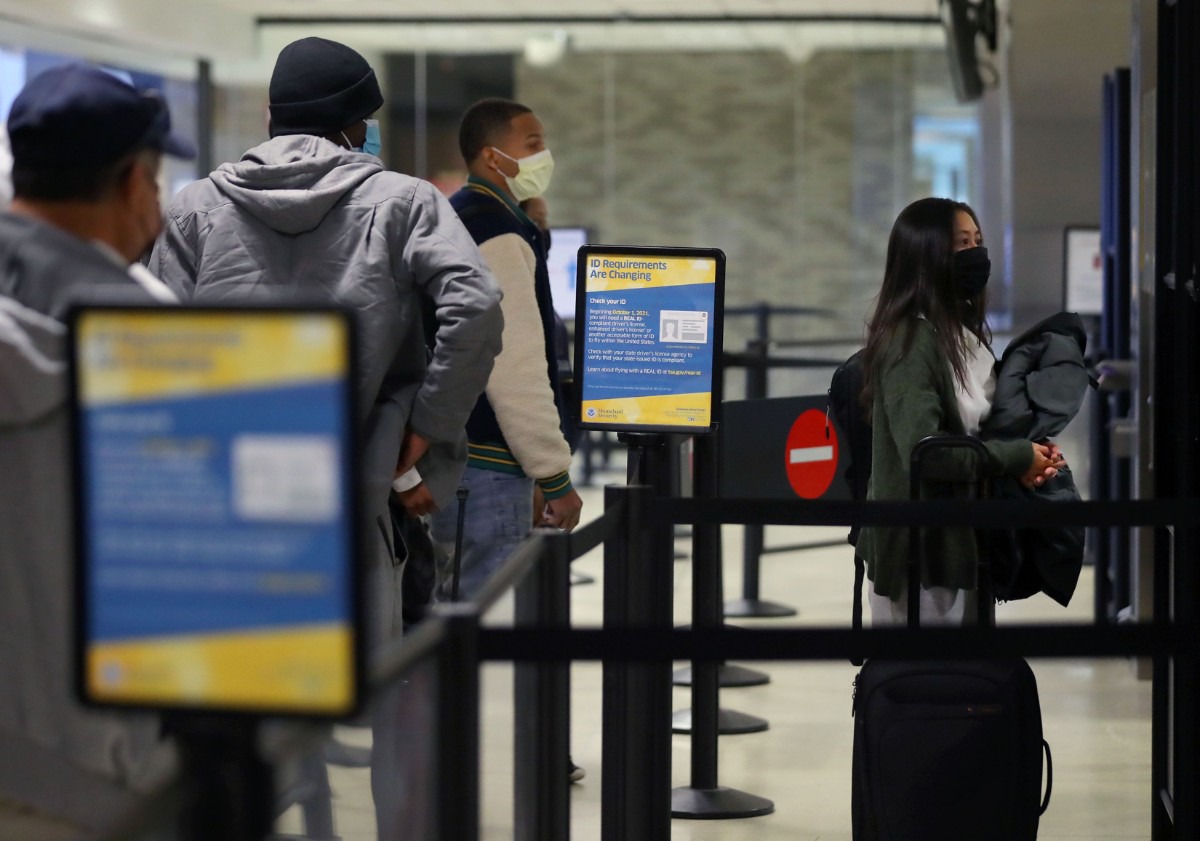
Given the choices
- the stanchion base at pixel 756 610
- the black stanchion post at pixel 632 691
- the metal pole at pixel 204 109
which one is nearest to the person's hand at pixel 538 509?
the black stanchion post at pixel 632 691

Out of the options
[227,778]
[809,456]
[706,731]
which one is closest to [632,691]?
[706,731]

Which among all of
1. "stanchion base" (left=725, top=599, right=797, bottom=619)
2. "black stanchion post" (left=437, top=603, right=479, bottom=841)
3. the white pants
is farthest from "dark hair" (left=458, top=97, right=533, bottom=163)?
"stanchion base" (left=725, top=599, right=797, bottom=619)

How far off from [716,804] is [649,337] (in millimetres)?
1190

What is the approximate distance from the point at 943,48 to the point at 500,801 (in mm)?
12324

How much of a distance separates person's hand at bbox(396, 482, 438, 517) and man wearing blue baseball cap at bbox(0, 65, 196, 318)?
49.4 inches

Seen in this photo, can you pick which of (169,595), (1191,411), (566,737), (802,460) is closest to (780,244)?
(802,460)

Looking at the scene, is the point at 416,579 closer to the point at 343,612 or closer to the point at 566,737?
the point at 566,737

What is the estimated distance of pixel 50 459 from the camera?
1.66m

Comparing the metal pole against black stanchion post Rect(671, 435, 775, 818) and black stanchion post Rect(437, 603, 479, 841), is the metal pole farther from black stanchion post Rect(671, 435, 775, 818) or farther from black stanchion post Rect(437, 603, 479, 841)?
black stanchion post Rect(437, 603, 479, 841)

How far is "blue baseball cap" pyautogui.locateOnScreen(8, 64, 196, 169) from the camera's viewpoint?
1.71 m

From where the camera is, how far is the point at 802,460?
5.88 m

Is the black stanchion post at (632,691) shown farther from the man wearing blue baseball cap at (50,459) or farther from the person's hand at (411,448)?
the man wearing blue baseball cap at (50,459)

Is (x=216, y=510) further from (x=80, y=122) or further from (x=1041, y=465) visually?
(x=1041, y=465)

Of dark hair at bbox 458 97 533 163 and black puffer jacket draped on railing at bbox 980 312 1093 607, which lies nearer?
black puffer jacket draped on railing at bbox 980 312 1093 607
